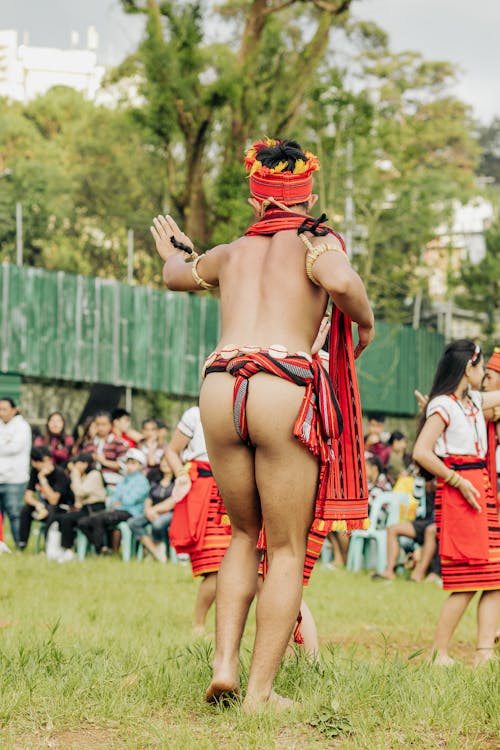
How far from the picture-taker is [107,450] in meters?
15.6

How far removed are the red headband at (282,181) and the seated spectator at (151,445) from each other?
10.7 meters

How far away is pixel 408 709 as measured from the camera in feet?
15.0

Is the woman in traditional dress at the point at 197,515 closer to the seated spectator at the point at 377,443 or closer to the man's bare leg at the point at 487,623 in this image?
the man's bare leg at the point at 487,623

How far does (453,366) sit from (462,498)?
2.63 feet

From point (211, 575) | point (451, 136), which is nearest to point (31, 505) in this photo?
point (211, 575)

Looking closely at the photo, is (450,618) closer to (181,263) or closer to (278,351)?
(181,263)

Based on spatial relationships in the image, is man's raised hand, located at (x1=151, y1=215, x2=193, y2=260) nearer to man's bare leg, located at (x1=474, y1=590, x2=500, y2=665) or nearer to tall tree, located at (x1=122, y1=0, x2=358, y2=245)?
man's bare leg, located at (x1=474, y1=590, x2=500, y2=665)

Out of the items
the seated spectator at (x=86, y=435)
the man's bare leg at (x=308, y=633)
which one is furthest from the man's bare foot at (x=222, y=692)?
the seated spectator at (x=86, y=435)

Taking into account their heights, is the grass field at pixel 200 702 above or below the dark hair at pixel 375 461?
above

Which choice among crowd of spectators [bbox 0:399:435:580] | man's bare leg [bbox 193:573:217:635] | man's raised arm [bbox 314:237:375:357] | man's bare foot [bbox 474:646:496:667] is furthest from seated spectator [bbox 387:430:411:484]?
man's raised arm [bbox 314:237:375:357]

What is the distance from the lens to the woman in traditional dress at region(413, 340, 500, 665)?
7.18 m

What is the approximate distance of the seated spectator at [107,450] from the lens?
50.5 feet

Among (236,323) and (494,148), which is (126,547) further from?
(494,148)

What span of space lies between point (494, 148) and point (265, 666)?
215 feet
